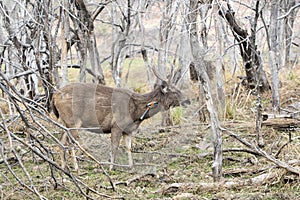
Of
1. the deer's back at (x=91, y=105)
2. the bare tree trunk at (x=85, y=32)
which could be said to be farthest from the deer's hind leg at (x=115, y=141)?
the bare tree trunk at (x=85, y=32)

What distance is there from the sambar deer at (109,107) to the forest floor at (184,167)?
0.40 metres

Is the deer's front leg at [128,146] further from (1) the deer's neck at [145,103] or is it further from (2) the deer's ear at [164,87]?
(2) the deer's ear at [164,87]

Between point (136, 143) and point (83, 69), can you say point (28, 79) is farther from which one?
point (136, 143)

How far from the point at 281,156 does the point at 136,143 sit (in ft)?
10.1

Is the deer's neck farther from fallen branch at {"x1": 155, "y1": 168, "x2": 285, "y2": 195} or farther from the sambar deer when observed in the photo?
fallen branch at {"x1": 155, "y1": 168, "x2": 285, "y2": 195}

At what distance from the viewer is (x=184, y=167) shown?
696 centimetres

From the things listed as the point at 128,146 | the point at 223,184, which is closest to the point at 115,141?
the point at 128,146

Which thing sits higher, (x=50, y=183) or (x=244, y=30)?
(x=244, y=30)

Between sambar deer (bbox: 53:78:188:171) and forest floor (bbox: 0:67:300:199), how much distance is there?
15.9 inches

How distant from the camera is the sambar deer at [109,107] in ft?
25.7

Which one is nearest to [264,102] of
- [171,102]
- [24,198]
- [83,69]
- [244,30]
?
[244,30]

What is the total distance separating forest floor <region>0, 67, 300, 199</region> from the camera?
540 centimetres

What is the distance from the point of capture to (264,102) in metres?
11.0

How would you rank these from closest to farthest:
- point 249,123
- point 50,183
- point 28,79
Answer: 1. point 50,183
2. point 249,123
3. point 28,79
